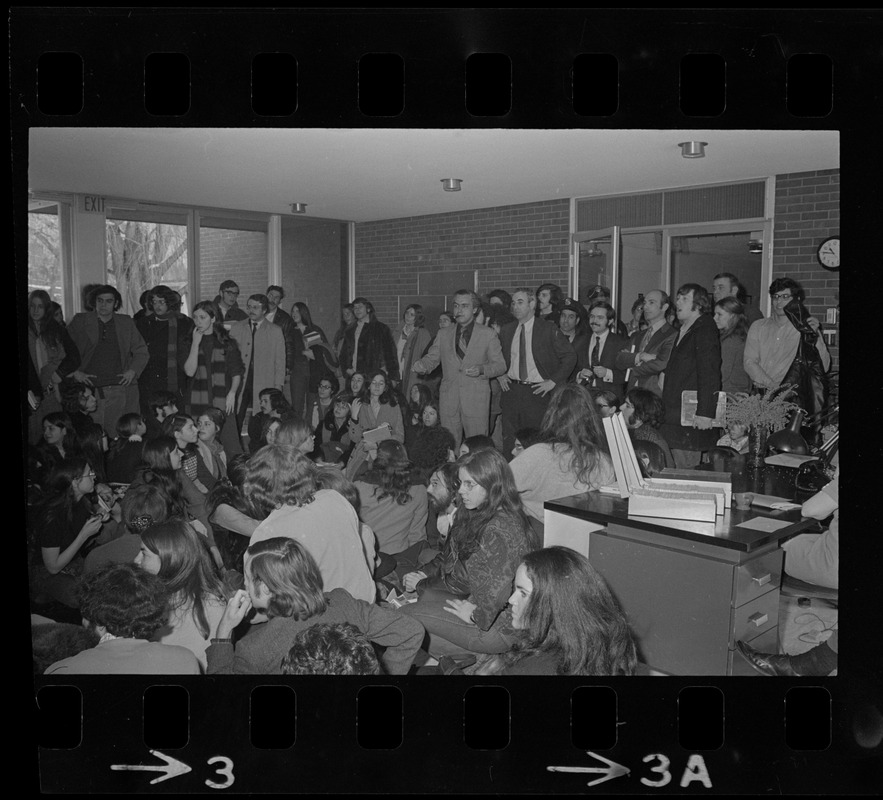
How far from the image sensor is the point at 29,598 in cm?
312

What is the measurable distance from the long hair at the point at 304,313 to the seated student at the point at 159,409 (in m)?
0.56

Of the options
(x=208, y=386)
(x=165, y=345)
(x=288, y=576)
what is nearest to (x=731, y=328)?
(x=288, y=576)

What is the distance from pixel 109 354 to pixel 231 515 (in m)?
0.75

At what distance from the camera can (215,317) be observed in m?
3.24

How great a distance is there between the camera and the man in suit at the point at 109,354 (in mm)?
3105

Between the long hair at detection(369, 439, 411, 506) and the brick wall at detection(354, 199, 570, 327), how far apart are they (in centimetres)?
47

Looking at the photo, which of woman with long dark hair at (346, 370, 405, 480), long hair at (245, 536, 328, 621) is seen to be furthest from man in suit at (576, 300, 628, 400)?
long hair at (245, 536, 328, 621)

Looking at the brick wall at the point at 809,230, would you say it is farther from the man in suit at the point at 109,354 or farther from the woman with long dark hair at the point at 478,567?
the man in suit at the point at 109,354
